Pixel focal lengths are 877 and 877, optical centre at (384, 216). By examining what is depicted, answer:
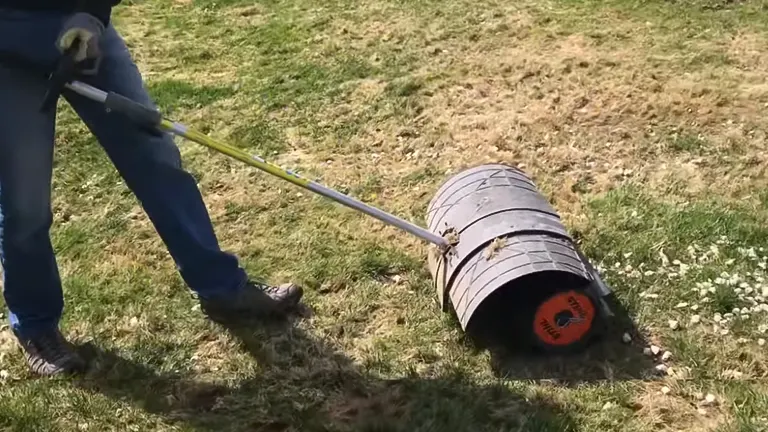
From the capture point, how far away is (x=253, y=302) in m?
3.57

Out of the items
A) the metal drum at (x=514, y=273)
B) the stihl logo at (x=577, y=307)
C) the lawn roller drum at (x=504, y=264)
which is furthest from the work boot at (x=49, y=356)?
the stihl logo at (x=577, y=307)

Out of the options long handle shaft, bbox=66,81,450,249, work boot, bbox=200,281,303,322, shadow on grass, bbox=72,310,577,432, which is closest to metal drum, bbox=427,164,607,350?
long handle shaft, bbox=66,81,450,249

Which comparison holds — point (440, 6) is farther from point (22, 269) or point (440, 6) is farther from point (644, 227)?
point (22, 269)

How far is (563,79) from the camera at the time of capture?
5.34 meters

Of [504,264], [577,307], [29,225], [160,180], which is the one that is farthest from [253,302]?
[577,307]

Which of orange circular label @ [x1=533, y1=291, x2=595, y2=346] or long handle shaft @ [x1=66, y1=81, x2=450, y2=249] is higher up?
long handle shaft @ [x1=66, y1=81, x2=450, y2=249]

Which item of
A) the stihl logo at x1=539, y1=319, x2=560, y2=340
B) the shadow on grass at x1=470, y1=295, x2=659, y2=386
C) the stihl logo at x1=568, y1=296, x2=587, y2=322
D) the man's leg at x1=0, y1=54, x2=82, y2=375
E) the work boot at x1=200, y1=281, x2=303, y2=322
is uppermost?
the man's leg at x1=0, y1=54, x2=82, y2=375

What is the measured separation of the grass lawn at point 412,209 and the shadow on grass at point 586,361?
11mm

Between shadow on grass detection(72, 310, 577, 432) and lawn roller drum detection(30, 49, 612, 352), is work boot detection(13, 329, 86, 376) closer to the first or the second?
shadow on grass detection(72, 310, 577, 432)

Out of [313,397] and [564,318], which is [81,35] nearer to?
[313,397]

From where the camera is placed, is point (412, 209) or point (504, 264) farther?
point (412, 209)

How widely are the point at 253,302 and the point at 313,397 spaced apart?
496mm

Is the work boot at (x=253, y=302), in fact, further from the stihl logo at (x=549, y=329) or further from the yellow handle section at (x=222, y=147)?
the stihl logo at (x=549, y=329)

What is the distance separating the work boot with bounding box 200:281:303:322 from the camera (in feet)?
11.6
